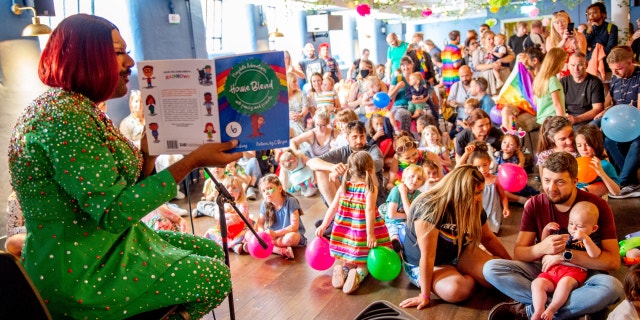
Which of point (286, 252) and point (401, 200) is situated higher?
point (401, 200)

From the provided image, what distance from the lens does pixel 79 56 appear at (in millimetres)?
1533

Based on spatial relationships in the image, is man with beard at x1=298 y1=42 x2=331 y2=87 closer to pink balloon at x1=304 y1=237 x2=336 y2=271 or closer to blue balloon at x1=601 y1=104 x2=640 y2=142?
blue balloon at x1=601 y1=104 x2=640 y2=142

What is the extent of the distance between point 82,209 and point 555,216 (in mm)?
2260

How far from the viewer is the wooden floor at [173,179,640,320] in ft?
9.96

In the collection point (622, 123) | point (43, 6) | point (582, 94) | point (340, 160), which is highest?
point (43, 6)

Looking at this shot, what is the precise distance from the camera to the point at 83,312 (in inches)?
60.1

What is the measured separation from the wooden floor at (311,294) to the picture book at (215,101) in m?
1.56

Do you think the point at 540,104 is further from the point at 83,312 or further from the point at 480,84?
the point at 83,312

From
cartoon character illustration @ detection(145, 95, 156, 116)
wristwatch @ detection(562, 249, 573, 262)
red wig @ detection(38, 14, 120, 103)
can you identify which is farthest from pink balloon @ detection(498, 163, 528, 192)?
red wig @ detection(38, 14, 120, 103)

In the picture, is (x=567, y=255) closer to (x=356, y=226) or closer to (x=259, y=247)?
(x=356, y=226)

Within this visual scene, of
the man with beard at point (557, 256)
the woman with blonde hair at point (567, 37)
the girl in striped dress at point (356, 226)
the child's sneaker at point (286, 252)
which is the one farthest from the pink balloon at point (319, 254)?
the woman with blonde hair at point (567, 37)

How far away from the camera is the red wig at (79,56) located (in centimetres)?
153

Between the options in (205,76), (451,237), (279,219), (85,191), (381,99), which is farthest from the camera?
(381,99)

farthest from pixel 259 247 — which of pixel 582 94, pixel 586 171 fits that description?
pixel 582 94
